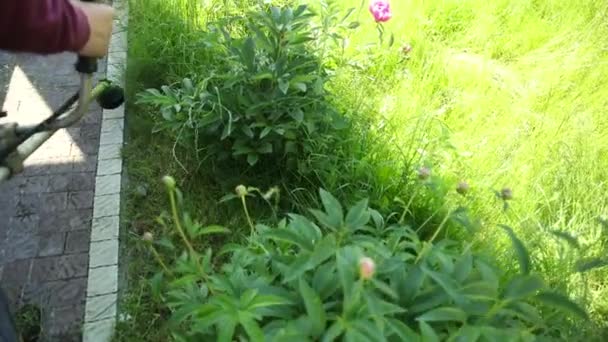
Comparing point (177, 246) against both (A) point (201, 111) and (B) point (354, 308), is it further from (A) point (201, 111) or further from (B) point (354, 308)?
(B) point (354, 308)

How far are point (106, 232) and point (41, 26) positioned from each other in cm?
142

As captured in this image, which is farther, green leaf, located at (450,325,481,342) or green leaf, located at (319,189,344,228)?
green leaf, located at (319,189,344,228)

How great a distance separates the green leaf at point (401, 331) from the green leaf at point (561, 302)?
340mm

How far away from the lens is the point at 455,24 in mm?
3857

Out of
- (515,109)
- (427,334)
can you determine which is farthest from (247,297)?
(515,109)

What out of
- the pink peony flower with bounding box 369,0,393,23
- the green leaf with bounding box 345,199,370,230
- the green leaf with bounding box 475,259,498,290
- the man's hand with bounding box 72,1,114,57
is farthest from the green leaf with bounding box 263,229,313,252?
the pink peony flower with bounding box 369,0,393,23

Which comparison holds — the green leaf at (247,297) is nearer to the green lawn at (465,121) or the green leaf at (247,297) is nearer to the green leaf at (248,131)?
the green lawn at (465,121)

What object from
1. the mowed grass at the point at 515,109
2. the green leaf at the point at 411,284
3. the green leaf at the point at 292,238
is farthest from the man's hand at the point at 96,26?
the mowed grass at the point at 515,109

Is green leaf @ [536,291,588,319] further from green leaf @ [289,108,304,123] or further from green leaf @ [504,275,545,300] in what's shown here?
green leaf @ [289,108,304,123]

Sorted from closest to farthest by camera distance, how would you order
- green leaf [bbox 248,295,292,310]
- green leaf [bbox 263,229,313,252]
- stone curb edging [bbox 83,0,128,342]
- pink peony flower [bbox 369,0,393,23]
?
green leaf [bbox 248,295,292,310]
green leaf [bbox 263,229,313,252]
stone curb edging [bbox 83,0,128,342]
pink peony flower [bbox 369,0,393,23]

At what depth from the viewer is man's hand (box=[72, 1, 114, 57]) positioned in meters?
1.56

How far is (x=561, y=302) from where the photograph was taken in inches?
52.4

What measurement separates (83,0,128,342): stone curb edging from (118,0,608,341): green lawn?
0.24 feet

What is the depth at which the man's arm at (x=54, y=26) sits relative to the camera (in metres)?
1.35
